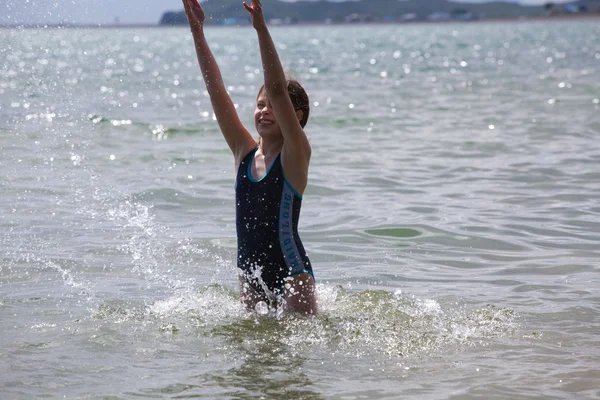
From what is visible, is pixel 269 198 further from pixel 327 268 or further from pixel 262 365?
pixel 327 268

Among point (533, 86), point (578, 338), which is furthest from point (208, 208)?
point (533, 86)

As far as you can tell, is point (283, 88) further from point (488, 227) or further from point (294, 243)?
point (488, 227)

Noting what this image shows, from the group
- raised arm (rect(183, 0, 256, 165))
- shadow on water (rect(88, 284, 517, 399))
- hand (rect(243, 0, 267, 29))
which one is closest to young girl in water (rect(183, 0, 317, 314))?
raised arm (rect(183, 0, 256, 165))

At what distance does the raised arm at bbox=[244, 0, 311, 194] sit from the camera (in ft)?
15.8

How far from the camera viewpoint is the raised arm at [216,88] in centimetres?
543

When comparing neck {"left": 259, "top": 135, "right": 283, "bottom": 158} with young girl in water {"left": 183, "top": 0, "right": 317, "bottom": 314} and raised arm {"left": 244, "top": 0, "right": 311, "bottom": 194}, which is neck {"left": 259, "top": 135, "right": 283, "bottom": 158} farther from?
raised arm {"left": 244, "top": 0, "right": 311, "bottom": 194}

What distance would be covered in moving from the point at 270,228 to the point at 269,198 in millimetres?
172

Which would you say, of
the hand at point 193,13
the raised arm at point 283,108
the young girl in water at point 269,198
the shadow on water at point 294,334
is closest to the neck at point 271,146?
the young girl in water at point 269,198

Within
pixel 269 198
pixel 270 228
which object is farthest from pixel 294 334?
pixel 269 198

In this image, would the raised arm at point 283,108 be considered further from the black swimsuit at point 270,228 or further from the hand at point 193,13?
the hand at point 193,13

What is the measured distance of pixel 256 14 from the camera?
15.6 feet

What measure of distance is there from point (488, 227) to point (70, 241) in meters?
3.66

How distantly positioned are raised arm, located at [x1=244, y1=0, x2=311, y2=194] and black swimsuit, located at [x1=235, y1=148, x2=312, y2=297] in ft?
0.27

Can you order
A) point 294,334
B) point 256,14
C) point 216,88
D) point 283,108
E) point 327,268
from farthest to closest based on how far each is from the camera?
point 327,268
point 216,88
point 294,334
point 283,108
point 256,14
